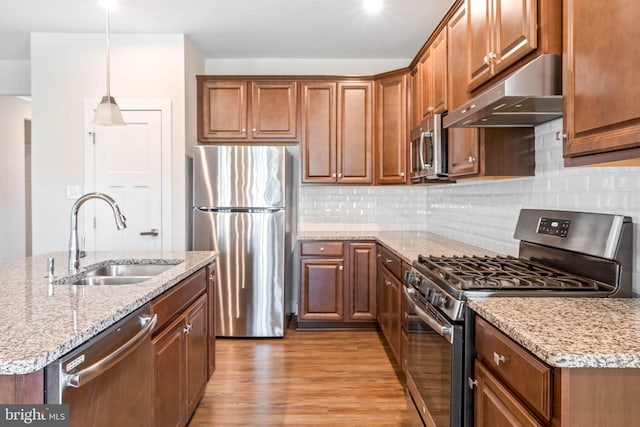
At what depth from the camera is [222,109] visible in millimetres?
4059

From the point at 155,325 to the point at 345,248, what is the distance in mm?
2399

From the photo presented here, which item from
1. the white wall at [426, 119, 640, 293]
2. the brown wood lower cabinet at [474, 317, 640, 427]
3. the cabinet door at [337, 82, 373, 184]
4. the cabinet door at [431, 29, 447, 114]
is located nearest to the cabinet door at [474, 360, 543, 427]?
the brown wood lower cabinet at [474, 317, 640, 427]

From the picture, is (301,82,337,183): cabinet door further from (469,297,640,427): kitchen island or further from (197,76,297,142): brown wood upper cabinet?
(469,297,640,427): kitchen island

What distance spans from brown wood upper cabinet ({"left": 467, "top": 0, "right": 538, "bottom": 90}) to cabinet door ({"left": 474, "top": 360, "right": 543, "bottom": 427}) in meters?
1.19

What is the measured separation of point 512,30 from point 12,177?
240 inches

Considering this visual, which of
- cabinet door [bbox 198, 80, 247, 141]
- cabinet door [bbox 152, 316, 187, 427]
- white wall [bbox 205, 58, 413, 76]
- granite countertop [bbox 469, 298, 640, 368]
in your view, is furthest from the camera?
white wall [bbox 205, 58, 413, 76]

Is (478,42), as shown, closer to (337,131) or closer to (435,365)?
(435,365)

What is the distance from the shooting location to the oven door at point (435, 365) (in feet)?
4.94

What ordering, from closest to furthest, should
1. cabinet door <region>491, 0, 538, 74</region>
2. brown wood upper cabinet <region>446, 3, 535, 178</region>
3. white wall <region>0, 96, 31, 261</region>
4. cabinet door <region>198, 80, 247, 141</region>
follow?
1. cabinet door <region>491, 0, 538, 74</region>
2. brown wood upper cabinet <region>446, 3, 535, 178</region>
3. cabinet door <region>198, 80, 247, 141</region>
4. white wall <region>0, 96, 31, 261</region>

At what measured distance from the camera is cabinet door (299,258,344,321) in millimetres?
3883

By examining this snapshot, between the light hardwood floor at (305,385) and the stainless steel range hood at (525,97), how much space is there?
1466 millimetres

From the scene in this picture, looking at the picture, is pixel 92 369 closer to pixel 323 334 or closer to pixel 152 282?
pixel 152 282

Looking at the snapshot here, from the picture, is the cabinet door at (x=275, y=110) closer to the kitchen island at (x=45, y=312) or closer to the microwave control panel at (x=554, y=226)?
the kitchen island at (x=45, y=312)

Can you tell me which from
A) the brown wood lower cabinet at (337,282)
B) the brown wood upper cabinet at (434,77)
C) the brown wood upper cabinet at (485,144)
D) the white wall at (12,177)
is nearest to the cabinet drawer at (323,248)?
the brown wood lower cabinet at (337,282)
